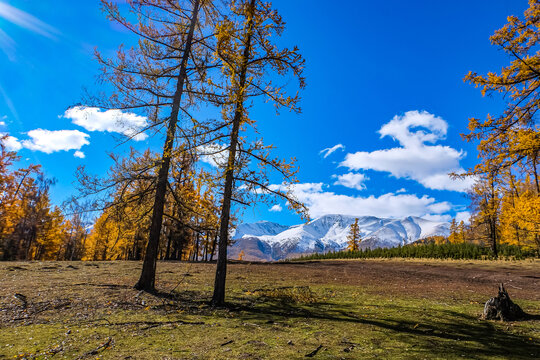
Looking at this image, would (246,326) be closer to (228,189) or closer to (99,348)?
(99,348)

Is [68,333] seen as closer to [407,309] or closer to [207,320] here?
[207,320]

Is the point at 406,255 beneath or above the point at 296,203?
beneath

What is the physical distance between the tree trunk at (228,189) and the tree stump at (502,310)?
21.0 feet

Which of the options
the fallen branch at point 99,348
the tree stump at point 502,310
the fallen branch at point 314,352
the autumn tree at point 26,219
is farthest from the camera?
the autumn tree at point 26,219

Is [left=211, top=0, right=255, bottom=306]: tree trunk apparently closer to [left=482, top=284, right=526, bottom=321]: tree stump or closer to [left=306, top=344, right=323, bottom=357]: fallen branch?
[left=306, top=344, right=323, bottom=357]: fallen branch

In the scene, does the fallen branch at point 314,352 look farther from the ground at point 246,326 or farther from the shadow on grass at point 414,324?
the shadow on grass at point 414,324

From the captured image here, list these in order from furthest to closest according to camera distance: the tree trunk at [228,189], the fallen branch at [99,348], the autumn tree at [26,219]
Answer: the autumn tree at [26,219]
the tree trunk at [228,189]
the fallen branch at [99,348]

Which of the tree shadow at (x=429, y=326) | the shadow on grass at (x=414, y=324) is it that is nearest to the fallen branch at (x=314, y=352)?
the shadow on grass at (x=414, y=324)

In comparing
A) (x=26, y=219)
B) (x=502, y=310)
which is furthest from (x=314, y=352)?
(x=26, y=219)

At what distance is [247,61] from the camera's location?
8156 millimetres

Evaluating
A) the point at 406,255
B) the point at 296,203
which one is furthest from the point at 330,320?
the point at 406,255

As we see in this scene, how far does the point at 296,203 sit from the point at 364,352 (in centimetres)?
446

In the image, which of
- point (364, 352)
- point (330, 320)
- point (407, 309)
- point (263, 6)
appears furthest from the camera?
point (263, 6)

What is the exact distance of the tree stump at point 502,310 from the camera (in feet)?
19.9
